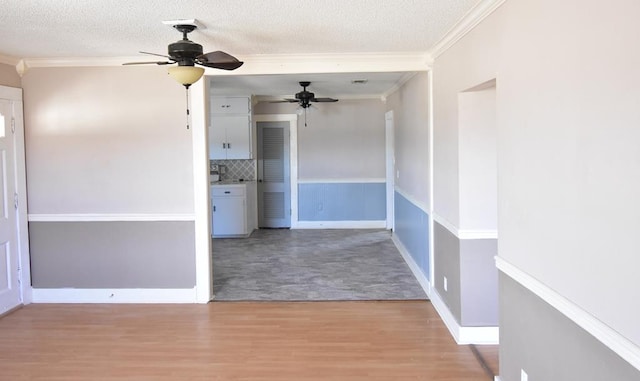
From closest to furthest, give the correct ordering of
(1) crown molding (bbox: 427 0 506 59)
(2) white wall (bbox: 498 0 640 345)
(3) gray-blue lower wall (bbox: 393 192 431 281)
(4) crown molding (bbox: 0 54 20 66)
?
1. (2) white wall (bbox: 498 0 640 345)
2. (1) crown molding (bbox: 427 0 506 59)
3. (4) crown molding (bbox: 0 54 20 66)
4. (3) gray-blue lower wall (bbox: 393 192 431 281)

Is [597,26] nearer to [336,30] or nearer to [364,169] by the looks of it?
[336,30]

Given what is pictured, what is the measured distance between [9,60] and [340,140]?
5.37 m

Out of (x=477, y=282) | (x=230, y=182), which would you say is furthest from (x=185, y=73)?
(x=230, y=182)

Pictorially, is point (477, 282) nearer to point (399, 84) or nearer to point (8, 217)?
point (399, 84)

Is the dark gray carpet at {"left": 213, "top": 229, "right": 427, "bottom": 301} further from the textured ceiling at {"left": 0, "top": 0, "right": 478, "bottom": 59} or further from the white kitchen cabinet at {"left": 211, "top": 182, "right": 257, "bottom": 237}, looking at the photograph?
the textured ceiling at {"left": 0, "top": 0, "right": 478, "bottom": 59}

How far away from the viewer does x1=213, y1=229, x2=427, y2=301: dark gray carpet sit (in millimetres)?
5016

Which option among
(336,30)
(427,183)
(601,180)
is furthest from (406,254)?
(601,180)

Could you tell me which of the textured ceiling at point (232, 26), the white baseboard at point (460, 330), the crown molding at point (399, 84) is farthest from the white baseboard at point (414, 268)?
Answer: the textured ceiling at point (232, 26)

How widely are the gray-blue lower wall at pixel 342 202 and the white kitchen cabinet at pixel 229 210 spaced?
123 cm

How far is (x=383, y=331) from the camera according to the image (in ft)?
A: 13.0

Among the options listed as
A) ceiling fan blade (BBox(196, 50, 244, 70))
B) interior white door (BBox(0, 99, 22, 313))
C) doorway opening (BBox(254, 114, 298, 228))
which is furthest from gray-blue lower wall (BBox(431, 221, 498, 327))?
doorway opening (BBox(254, 114, 298, 228))

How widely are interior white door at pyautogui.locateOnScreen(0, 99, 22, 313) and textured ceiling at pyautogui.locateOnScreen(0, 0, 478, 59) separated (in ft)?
2.20

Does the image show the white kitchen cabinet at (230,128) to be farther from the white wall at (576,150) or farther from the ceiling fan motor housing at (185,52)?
the white wall at (576,150)

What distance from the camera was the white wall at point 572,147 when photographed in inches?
62.0
